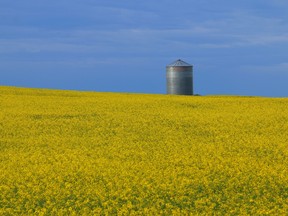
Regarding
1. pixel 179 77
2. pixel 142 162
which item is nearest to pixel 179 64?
pixel 179 77

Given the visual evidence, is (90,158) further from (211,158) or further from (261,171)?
(261,171)

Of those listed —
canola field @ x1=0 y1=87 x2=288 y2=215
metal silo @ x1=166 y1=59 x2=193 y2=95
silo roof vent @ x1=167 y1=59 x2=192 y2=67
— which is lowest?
canola field @ x1=0 y1=87 x2=288 y2=215

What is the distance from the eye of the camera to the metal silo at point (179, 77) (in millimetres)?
49250

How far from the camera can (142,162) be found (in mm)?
15172

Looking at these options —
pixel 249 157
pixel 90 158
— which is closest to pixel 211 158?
pixel 249 157

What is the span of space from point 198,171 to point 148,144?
4.68 meters

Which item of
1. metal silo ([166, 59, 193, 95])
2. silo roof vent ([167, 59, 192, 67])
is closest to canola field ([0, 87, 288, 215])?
metal silo ([166, 59, 193, 95])

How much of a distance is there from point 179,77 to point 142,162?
34900mm

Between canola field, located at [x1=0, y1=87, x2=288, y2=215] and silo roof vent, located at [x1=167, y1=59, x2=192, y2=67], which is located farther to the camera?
silo roof vent, located at [x1=167, y1=59, x2=192, y2=67]

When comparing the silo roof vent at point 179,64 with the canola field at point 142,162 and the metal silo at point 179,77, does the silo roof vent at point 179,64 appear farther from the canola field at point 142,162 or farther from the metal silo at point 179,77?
the canola field at point 142,162

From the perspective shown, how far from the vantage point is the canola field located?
37.3 feet

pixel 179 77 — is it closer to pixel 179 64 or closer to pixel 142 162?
pixel 179 64

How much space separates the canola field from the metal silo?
21264 millimetres

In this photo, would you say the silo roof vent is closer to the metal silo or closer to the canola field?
the metal silo
